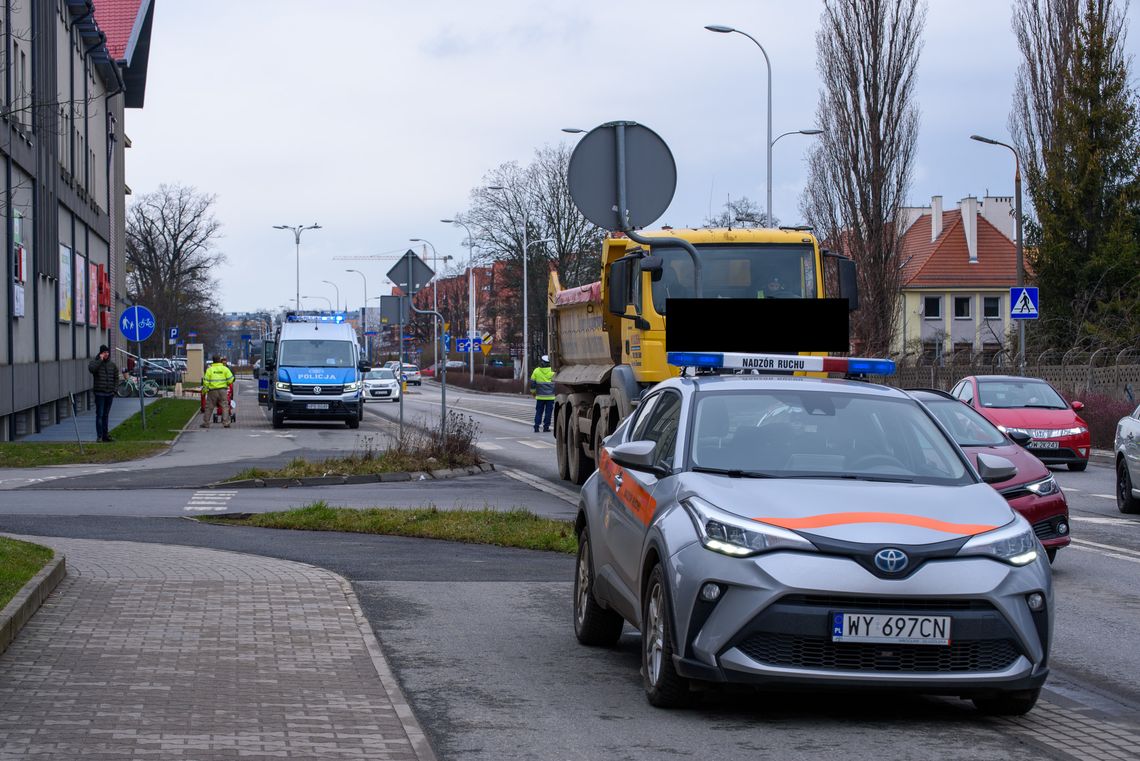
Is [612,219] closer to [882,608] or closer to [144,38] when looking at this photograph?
[882,608]

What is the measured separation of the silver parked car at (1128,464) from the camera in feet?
55.4

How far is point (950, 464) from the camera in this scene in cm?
732

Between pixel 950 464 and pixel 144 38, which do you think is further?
pixel 144 38

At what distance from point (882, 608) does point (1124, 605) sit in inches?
198

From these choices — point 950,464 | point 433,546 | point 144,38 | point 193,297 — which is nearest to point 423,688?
point 950,464

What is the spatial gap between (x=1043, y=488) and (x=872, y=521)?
6009 millimetres

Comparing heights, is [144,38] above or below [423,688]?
above

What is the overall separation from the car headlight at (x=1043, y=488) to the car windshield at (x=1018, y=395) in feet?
39.9

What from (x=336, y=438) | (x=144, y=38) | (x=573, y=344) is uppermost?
(x=144, y=38)

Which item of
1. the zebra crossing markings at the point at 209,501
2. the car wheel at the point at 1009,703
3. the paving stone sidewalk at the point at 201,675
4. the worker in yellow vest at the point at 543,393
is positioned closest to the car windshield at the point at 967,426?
the paving stone sidewalk at the point at 201,675

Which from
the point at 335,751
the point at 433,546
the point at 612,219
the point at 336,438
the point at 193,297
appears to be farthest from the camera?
the point at 193,297

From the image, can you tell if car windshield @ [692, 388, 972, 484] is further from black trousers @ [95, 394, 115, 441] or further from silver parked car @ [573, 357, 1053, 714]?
black trousers @ [95, 394, 115, 441]

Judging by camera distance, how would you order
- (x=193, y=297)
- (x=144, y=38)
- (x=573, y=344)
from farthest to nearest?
(x=193, y=297)
(x=144, y=38)
(x=573, y=344)

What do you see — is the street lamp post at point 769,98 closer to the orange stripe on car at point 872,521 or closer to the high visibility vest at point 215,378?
the high visibility vest at point 215,378
